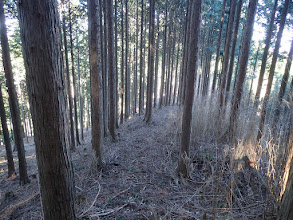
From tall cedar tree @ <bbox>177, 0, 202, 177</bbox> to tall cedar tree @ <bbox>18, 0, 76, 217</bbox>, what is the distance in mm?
2638

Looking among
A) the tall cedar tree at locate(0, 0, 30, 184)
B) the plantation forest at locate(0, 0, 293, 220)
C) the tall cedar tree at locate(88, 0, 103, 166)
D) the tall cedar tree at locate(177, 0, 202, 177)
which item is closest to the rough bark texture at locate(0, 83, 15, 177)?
the plantation forest at locate(0, 0, 293, 220)

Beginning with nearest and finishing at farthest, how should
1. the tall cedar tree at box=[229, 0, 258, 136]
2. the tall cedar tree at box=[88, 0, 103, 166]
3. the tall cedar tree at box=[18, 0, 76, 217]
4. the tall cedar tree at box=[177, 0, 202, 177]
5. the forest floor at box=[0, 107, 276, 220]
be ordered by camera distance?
the tall cedar tree at box=[18, 0, 76, 217] → the forest floor at box=[0, 107, 276, 220] → the tall cedar tree at box=[177, 0, 202, 177] → the tall cedar tree at box=[88, 0, 103, 166] → the tall cedar tree at box=[229, 0, 258, 136]


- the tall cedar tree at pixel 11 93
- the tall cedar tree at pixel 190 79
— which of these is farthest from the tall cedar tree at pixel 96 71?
the tall cedar tree at pixel 11 93

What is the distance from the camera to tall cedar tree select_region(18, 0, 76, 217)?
1.58 m

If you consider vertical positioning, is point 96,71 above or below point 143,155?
above

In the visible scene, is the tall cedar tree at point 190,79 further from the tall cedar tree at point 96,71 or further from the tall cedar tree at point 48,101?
the tall cedar tree at point 48,101

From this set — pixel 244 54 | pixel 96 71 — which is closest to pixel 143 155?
pixel 96 71

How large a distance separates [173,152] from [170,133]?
168 centimetres

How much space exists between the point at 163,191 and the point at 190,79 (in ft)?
8.35

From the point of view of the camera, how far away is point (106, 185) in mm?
4121

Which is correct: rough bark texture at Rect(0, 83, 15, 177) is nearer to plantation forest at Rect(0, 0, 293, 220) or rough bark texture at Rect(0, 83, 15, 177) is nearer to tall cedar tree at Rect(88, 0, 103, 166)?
plantation forest at Rect(0, 0, 293, 220)

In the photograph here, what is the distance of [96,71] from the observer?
4676mm

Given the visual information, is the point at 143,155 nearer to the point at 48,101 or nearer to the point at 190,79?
the point at 190,79

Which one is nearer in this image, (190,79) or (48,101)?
(48,101)
